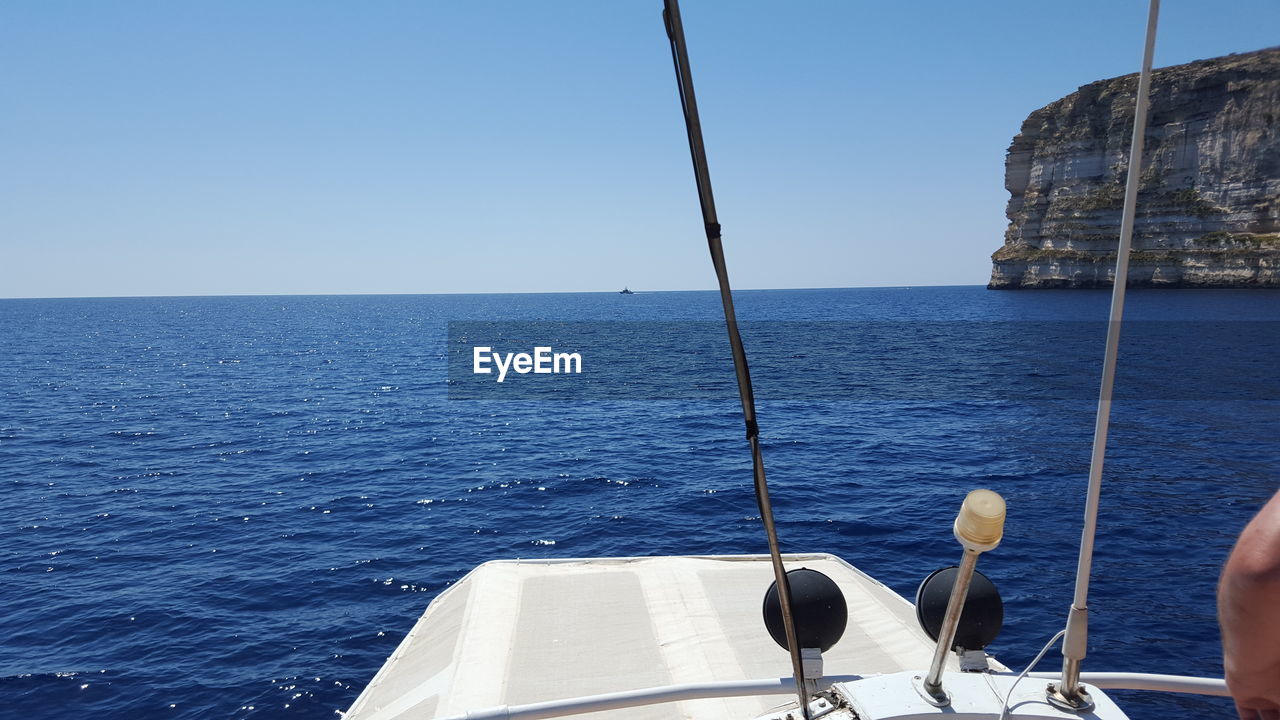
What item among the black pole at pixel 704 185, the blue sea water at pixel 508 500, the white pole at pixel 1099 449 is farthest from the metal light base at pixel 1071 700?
the blue sea water at pixel 508 500

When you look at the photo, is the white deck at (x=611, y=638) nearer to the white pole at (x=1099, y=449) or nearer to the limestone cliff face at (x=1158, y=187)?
the white pole at (x=1099, y=449)

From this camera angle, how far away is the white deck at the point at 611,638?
333 inches

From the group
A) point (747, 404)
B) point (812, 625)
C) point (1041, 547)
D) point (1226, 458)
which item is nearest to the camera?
point (747, 404)

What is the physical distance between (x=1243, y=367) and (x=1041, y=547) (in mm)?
46286

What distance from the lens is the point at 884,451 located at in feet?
110

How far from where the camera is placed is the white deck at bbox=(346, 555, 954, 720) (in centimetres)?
846

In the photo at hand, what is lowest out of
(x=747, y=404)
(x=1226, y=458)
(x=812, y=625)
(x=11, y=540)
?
(x=11, y=540)

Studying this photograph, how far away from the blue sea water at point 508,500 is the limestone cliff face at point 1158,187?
65047 mm

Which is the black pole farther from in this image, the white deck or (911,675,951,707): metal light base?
the white deck

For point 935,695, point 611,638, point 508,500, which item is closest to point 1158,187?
point 508,500

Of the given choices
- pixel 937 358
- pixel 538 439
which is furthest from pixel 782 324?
pixel 538 439

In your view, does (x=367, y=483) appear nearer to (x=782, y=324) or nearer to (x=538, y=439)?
(x=538, y=439)

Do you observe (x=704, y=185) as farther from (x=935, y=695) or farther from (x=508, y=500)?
(x=508, y=500)

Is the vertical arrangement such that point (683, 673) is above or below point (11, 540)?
above
